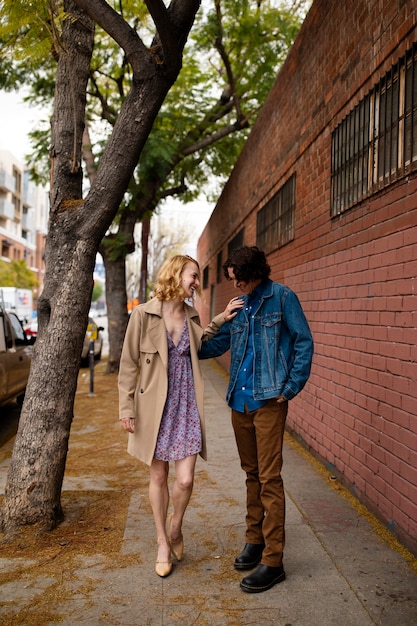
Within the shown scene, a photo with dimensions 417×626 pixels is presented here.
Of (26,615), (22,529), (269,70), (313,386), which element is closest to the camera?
(26,615)

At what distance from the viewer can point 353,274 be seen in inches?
228

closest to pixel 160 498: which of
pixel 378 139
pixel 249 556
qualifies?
pixel 249 556

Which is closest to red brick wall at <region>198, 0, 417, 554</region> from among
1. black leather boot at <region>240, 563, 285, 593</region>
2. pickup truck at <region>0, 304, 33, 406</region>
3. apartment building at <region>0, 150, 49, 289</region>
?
black leather boot at <region>240, 563, 285, 593</region>

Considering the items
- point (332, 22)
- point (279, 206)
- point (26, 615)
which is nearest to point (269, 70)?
point (279, 206)

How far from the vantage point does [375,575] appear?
13.1 ft

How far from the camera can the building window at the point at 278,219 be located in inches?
352

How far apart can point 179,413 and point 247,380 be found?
1.59ft

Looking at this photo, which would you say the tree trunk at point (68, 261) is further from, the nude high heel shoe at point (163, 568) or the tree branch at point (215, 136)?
the tree branch at point (215, 136)

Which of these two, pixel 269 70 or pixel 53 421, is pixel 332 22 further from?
pixel 269 70

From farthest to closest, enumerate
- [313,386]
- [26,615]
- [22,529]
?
1. [313,386]
2. [22,529]
3. [26,615]

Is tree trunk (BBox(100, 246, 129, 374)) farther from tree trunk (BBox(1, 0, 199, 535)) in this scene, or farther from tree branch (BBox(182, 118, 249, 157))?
tree trunk (BBox(1, 0, 199, 535))

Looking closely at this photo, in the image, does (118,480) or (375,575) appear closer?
(375,575)

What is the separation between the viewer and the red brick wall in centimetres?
451

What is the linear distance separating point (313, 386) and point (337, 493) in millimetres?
1782
